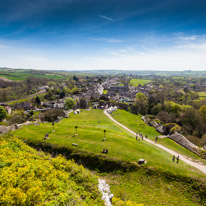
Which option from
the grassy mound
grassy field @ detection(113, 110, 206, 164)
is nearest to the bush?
grassy field @ detection(113, 110, 206, 164)

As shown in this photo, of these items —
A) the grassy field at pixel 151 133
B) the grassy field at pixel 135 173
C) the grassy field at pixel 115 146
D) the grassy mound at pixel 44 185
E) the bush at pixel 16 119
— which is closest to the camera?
the grassy mound at pixel 44 185

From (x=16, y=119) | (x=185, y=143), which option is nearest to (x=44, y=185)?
(x=185, y=143)

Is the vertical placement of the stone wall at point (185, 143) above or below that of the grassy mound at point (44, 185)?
below

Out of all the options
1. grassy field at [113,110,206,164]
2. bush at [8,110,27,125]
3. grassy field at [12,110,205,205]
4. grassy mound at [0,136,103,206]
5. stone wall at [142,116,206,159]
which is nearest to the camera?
grassy mound at [0,136,103,206]

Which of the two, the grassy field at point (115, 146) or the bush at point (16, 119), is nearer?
the grassy field at point (115, 146)

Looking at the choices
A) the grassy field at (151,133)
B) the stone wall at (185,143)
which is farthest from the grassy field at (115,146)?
the stone wall at (185,143)

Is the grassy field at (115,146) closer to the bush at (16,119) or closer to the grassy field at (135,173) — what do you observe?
the grassy field at (135,173)

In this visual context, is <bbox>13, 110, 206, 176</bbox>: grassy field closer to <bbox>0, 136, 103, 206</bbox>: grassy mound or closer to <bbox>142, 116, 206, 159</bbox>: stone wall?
<bbox>142, 116, 206, 159</bbox>: stone wall

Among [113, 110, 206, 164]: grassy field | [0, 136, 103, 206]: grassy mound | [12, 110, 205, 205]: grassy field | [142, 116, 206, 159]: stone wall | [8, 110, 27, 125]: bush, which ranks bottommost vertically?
[8, 110, 27, 125]: bush

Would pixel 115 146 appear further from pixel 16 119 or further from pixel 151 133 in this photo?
pixel 16 119
